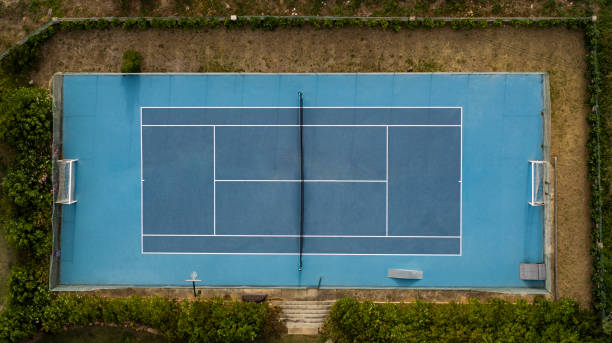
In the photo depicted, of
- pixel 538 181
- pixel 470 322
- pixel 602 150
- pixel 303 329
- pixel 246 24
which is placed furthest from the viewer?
pixel 246 24

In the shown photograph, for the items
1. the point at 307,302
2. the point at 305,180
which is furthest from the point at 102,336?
the point at 305,180

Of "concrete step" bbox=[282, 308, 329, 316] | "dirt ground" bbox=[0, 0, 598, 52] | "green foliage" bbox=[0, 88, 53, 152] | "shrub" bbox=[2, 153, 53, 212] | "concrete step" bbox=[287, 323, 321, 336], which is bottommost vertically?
"concrete step" bbox=[287, 323, 321, 336]

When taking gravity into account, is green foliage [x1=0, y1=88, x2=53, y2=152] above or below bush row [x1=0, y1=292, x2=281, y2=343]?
above

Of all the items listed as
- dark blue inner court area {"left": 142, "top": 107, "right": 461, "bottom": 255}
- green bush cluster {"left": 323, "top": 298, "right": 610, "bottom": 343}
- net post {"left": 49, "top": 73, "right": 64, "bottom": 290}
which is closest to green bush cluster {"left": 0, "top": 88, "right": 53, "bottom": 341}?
net post {"left": 49, "top": 73, "right": 64, "bottom": 290}

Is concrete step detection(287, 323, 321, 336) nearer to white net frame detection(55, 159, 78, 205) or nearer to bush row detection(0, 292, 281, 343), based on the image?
bush row detection(0, 292, 281, 343)

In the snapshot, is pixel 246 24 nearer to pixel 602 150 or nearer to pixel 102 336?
pixel 102 336

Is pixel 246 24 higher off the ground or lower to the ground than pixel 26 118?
higher

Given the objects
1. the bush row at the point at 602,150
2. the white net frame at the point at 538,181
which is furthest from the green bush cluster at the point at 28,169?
the bush row at the point at 602,150
